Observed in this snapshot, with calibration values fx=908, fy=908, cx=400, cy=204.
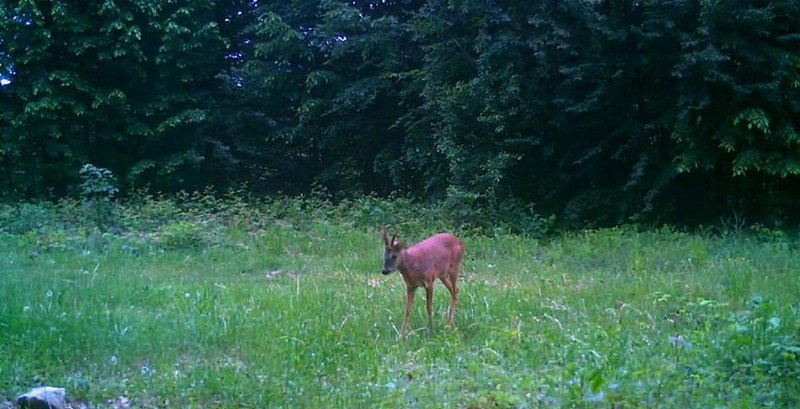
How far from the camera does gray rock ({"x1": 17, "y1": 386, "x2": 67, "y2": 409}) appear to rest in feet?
20.7

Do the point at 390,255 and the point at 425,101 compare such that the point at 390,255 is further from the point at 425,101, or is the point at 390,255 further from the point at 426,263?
the point at 425,101

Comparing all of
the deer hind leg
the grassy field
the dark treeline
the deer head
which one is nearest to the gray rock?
the grassy field

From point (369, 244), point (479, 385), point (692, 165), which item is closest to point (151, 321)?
point (479, 385)

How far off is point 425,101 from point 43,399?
15902mm

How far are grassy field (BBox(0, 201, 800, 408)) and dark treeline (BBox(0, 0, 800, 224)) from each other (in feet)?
9.17

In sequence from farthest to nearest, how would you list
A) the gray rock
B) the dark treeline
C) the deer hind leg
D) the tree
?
the tree < the dark treeline < the deer hind leg < the gray rock

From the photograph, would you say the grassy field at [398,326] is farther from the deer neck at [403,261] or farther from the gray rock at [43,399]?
the deer neck at [403,261]

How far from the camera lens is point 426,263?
8891 mm

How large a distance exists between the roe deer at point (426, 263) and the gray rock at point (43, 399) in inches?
124

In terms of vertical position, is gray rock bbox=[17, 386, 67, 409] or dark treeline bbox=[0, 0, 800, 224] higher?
dark treeline bbox=[0, 0, 800, 224]

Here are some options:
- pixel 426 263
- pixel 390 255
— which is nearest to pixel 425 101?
pixel 426 263

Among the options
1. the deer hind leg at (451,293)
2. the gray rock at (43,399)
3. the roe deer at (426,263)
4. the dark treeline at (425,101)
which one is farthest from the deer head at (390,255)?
the dark treeline at (425,101)

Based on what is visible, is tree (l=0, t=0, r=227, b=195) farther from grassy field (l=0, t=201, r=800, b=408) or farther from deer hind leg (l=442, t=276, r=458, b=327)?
deer hind leg (l=442, t=276, r=458, b=327)

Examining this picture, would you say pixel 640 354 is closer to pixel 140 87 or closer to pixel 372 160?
pixel 372 160
